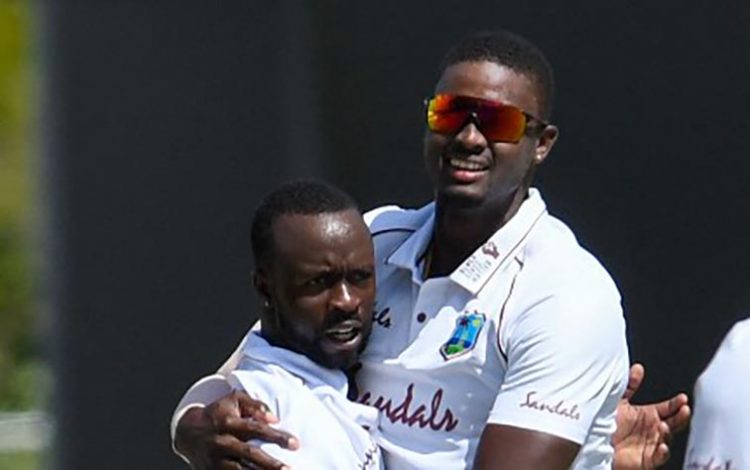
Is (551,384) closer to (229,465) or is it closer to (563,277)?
(563,277)

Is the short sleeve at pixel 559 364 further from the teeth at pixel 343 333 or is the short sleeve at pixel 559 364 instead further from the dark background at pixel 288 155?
the dark background at pixel 288 155

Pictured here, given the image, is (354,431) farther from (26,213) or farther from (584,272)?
(26,213)

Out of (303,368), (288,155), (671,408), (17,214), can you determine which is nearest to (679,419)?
(671,408)

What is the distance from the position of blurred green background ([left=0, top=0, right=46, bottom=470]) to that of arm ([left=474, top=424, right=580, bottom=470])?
8.51 m

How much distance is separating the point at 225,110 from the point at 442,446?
9.85 ft

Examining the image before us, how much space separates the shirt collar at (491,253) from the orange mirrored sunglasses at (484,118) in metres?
0.15

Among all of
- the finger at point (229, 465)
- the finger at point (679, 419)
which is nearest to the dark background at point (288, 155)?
the finger at point (679, 419)

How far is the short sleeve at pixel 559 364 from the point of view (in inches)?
146

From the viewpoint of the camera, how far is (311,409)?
12.5ft

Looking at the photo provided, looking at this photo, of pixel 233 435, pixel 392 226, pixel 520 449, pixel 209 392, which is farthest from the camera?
pixel 392 226

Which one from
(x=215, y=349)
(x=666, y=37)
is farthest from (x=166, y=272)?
(x=666, y=37)

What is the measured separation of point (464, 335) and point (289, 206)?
0.39 m

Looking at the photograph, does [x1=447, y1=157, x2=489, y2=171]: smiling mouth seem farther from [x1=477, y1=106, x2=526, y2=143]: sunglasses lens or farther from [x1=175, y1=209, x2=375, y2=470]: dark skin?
[x1=175, y1=209, x2=375, y2=470]: dark skin

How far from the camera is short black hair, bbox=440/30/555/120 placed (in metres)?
3.91
